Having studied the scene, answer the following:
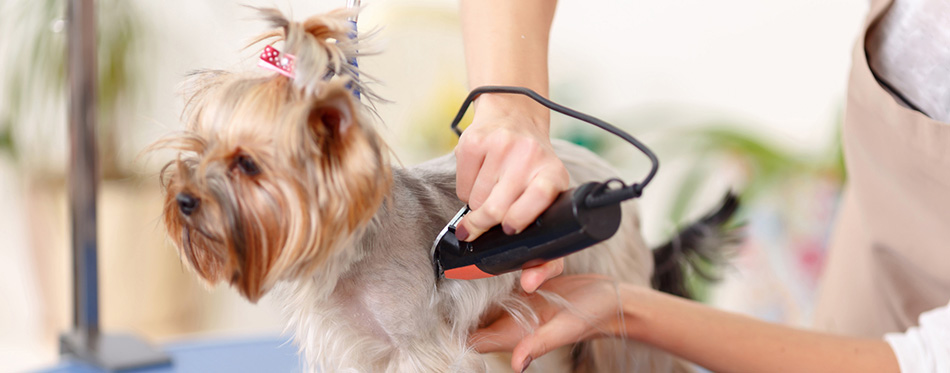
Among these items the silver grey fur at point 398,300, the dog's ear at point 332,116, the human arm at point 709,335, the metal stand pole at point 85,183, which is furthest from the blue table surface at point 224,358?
the dog's ear at point 332,116

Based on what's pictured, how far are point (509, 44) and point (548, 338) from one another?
1.05 ft

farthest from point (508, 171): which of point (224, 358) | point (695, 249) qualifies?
point (224, 358)

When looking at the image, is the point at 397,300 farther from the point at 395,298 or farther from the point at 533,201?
the point at 533,201

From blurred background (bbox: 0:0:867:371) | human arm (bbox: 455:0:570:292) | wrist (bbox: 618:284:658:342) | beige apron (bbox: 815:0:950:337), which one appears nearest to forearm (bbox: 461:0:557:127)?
human arm (bbox: 455:0:570:292)

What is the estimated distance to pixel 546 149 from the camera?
0.69m

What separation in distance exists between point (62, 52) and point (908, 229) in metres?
1.97

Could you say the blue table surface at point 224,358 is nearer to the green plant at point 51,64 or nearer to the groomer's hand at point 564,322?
the groomer's hand at point 564,322

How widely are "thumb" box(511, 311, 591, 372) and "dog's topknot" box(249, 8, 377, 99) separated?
1.01ft

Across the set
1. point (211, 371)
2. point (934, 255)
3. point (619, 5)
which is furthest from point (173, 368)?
point (619, 5)

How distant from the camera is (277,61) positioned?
24.5 inches

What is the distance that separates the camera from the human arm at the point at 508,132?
632mm

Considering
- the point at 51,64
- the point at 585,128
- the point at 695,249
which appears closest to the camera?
the point at 695,249

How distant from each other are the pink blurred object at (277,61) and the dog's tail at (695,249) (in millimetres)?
806

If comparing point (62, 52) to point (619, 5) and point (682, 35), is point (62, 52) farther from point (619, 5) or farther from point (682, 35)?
point (682, 35)
